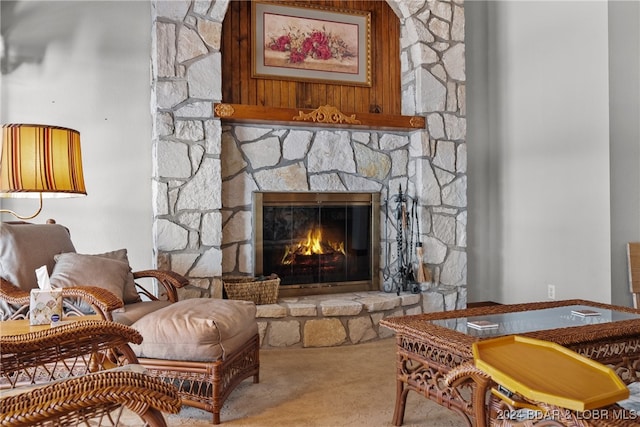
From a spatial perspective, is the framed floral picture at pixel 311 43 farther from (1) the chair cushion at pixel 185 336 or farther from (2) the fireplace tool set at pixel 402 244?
(1) the chair cushion at pixel 185 336

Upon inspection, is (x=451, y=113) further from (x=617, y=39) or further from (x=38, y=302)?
(x=38, y=302)

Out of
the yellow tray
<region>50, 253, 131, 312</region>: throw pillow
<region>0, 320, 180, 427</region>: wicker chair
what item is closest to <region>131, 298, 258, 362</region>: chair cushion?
<region>50, 253, 131, 312</region>: throw pillow

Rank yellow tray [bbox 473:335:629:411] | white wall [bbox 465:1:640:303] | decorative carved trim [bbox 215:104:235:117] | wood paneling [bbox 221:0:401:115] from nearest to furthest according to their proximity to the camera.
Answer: yellow tray [bbox 473:335:629:411], decorative carved trim [bbox 215:104:235:117], white wall [bbox 465:1:640:303], wood paneling [bbox 221:0:401:115]

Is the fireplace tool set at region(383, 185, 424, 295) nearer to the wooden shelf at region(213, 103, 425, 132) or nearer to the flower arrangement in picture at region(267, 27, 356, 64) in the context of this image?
the wooden shelf at region(213, 103, 425, 132)

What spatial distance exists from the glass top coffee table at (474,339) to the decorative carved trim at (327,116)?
7.01 feet

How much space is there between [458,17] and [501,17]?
0.78m

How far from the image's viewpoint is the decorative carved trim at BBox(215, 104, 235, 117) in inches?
149

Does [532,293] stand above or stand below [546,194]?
below

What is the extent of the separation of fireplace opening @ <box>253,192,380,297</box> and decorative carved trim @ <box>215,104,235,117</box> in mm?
717

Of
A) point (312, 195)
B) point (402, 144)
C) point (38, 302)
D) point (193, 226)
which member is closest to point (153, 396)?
point (38, 302)

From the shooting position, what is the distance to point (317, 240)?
14.3ft

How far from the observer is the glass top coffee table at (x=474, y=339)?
2.00 m

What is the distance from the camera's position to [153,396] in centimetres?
132

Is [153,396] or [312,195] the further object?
[312,195]
